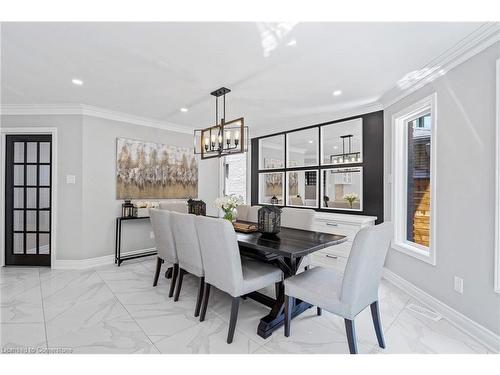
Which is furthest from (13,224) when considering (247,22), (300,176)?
(300,176)

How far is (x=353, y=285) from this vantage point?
5.30 ft

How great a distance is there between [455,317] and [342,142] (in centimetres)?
263

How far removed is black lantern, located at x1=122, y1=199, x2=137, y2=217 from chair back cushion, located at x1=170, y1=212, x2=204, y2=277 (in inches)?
69.0

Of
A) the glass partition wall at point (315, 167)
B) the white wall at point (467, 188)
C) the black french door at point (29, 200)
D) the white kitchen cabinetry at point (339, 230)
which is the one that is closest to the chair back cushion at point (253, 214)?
the white kitchen cabinetry at point (339, 230)

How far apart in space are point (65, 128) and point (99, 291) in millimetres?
2413

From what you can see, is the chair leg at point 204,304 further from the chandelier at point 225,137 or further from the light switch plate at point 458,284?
the light switch plate at point 458,284

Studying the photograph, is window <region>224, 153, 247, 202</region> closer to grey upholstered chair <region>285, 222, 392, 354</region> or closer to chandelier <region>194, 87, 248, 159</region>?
chandelier <region>194, 87, 248, 159</region>

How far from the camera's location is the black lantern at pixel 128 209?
3.92 metres

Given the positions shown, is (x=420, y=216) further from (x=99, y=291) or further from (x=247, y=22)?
(x=99, y=291)

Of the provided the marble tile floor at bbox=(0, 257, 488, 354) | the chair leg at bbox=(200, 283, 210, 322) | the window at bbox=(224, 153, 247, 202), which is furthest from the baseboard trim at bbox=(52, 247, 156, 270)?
the window at bbox=(224, 153, 247, 202)

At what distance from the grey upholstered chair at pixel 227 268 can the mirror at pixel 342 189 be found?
6.96 ft

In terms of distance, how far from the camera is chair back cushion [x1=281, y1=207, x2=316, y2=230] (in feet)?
9.42

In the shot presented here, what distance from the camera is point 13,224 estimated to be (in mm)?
3627
